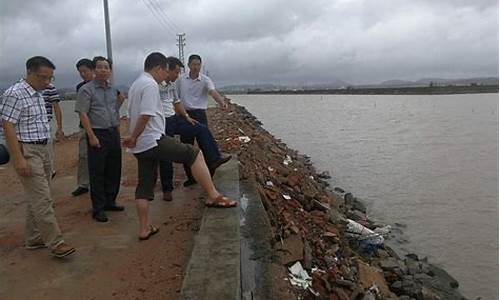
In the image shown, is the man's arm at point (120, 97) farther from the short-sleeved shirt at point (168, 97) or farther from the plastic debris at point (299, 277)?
the plastic debris at point (299, 277)

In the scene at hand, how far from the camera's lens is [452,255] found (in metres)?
8.64

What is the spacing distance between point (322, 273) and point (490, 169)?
1435cm

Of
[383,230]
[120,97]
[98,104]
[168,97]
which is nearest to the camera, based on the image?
[98,104]

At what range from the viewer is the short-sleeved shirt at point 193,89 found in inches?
238

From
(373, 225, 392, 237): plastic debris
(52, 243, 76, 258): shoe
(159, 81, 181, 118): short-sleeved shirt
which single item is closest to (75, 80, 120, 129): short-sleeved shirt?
(159, 81, 181, 118): short-sleeved shirt

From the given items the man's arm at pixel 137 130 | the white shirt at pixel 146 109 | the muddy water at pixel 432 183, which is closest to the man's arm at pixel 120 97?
the white shirt at pixel 146 109

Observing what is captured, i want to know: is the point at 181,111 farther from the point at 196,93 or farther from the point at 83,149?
the point at 83,149

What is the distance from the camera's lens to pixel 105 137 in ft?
16.8

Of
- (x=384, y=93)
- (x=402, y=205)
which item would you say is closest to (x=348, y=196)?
(x=402, y=205)

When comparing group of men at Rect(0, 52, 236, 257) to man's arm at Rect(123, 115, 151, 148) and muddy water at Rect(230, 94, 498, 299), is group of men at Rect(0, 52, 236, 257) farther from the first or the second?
muddy water at Rect(230, 94, 498, 299)

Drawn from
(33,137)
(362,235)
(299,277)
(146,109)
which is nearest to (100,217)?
(33,137)

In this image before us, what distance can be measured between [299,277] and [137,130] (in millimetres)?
2103

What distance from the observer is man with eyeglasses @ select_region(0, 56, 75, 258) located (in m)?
3.84

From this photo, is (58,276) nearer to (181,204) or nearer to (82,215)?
(82,215)
